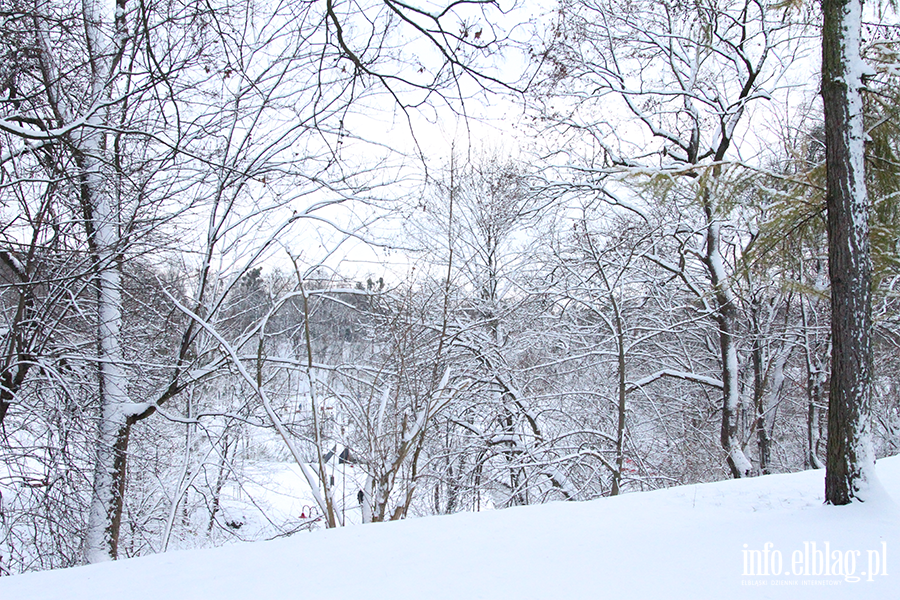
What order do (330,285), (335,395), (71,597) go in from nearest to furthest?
1. (71,597)
2. (335,395)
3. (330,285)

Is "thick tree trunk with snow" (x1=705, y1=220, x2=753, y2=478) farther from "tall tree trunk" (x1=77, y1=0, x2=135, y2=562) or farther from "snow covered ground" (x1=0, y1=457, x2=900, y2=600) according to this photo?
"tall tree trunk" (x1=77, y1=0, x2=135, y2=562)

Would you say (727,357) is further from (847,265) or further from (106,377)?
(106,377)

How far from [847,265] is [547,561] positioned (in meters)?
2.88

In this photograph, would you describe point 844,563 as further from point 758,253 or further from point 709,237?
point 709,237

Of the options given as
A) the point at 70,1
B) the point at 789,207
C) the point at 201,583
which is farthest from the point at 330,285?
the point at 789,207

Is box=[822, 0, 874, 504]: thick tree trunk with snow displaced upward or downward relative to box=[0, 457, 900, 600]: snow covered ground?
upward

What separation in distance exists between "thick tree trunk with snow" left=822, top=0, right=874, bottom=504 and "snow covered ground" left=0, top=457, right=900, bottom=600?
242 mm

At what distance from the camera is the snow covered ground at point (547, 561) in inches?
89.7

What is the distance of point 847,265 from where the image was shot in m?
3.59

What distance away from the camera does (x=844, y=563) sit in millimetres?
2512

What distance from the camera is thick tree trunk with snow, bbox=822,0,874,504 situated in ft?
11.4

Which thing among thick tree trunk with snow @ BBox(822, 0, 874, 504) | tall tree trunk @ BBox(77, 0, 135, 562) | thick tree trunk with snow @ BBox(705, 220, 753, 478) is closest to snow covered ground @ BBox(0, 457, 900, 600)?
thick tree trunk with snow @ BBox(822, 0, 874, 504)

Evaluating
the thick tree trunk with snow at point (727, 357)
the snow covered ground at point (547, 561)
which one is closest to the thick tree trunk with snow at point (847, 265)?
the snow covered ground at point (547, 561)

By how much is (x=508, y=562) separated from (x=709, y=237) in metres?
8.77
